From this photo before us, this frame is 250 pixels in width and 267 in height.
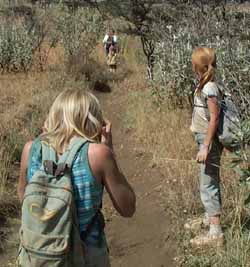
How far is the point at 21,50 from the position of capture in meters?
13.4

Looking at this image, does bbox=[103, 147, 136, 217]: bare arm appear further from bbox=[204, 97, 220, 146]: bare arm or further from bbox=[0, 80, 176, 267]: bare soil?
bbox=[0, 80, 176, 267]: bare soil

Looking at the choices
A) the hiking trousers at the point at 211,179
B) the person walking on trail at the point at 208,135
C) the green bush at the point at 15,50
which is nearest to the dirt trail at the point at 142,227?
the person walking on trail at the point at 208,135

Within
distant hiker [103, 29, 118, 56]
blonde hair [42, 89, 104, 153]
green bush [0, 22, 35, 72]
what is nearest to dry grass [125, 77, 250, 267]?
blonde hair [42, 89, 104, 153]

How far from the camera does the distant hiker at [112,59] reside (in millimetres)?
15482

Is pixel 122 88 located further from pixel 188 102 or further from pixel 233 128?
pixel 233 128

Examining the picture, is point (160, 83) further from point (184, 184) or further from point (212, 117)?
point (212, 117)

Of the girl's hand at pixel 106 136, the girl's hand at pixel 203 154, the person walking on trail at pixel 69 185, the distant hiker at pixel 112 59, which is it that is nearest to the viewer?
the person walking on trail at pixel 69 185

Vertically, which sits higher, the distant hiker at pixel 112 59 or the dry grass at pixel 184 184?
the distant hiker at pixel 112 59

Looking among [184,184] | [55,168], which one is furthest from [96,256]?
[184,184]

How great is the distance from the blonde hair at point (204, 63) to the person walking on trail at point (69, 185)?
1827 mm

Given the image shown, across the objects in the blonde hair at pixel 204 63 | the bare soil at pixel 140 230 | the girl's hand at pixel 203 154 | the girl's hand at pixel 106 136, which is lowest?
the bare soil at pixel 140 230

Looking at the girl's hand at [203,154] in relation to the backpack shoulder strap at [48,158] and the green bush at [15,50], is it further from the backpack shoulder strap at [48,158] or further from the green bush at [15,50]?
the green bush at [15,50]

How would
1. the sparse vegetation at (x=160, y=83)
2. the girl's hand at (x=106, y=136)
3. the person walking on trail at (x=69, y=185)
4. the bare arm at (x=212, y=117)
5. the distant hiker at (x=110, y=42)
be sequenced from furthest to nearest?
the distant hiker at (x=110, y=42) → the sparse vegetation at (x=160, y=83) → the bare arm at (x=212, y=117) → the girl's hand at (x=106, y=136) → the person walking on trail at (x=69, y=185)

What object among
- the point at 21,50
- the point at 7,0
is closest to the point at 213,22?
the point at 21,50
